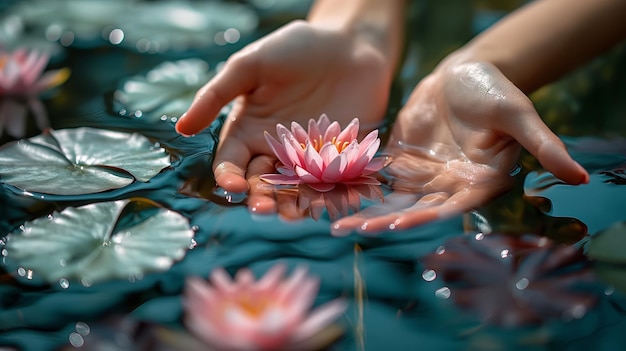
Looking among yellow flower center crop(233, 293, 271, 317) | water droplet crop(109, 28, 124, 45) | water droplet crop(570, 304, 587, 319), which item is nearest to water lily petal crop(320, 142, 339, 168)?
yellow flower center crop(233, 293, 271, 317)

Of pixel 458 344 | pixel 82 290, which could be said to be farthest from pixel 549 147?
pixel 82 290

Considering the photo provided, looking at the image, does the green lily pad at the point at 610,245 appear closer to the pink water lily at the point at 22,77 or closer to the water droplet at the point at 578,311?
the water droplet at the point at 578,311

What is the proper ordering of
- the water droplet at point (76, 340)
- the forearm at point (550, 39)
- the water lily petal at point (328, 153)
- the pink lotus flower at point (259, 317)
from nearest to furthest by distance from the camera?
the pink lotus flower at point (259, 317) < the water droplet at point (76, 340) < the water lily petal at point (328, 153) < the forearm at point (550, 39)

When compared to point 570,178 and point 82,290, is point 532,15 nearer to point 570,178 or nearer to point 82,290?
point 570,178

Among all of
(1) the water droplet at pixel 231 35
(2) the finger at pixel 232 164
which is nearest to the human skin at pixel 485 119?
(2) the finger at pixel 232 164

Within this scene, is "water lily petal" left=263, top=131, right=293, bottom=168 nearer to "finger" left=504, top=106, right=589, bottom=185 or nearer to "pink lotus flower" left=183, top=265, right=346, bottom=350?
"pink lotus flower" left=183, top=265, right=346, bottom=350

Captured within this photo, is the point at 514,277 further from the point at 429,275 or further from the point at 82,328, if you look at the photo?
the point at 82,328
